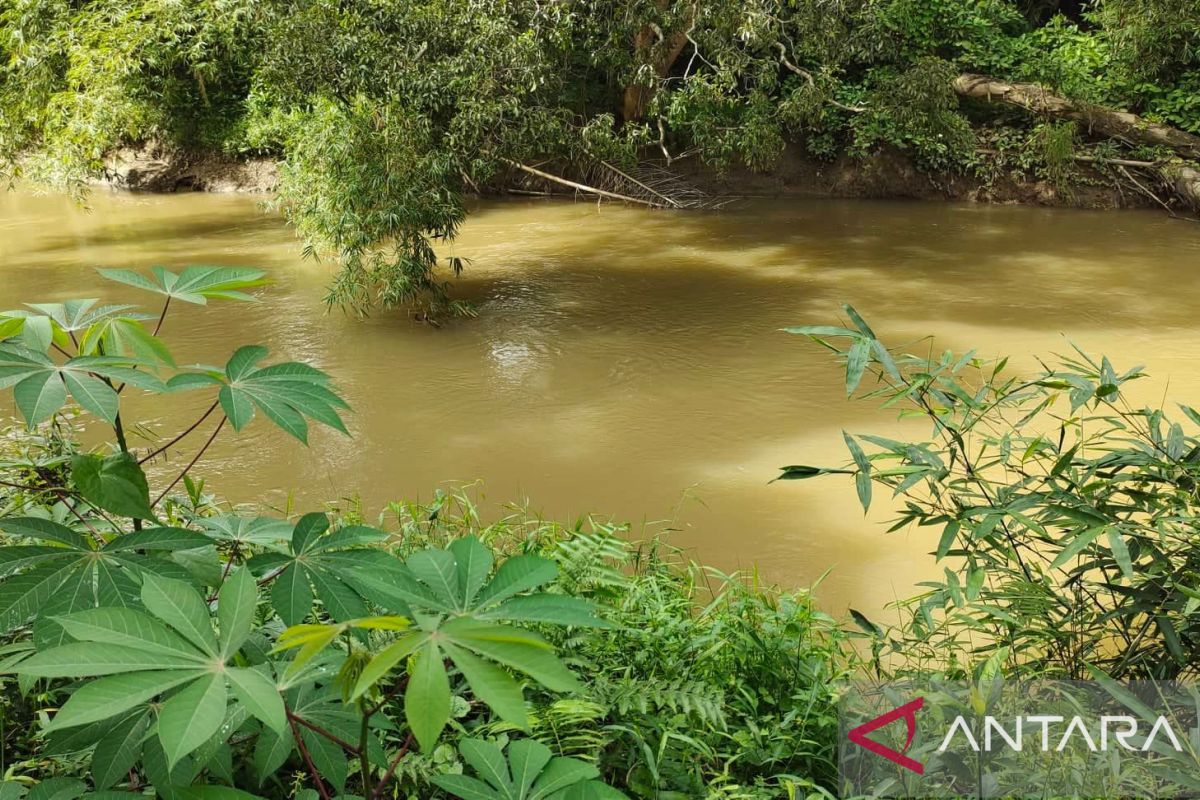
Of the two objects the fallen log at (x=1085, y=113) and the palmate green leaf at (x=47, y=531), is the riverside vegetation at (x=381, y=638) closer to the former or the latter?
the palmate green leaf at (x=47, y=531)

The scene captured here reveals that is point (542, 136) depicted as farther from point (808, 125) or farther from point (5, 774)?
point (5, 774)

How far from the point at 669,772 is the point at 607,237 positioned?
997 centimetres

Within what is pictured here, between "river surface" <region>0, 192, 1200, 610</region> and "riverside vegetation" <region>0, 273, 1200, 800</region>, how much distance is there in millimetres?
1865

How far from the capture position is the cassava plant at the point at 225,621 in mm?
991

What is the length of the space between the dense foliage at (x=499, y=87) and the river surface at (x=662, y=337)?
2.68 feet

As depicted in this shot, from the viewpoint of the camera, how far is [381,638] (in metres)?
1.98

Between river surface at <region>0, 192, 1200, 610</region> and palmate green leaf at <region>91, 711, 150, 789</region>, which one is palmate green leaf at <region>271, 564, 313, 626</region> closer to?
palmate green leaf at <region>91, 711, 150, 789</region>

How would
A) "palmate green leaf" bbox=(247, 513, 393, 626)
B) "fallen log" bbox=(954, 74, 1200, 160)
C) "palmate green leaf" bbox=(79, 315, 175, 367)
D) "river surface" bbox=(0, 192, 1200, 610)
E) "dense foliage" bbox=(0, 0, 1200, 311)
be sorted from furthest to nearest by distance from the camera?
"fallen log" bbox=(954, 74, 1200, 160)
"dense foliage" bbox=(0, 0, 1200, 311)
"river surface" bbox=(0, 192, 1200, 610)
"palmate green leaf" bbox=(79, 315, 175, 367)
"palmate green leaf" bbox=(247, 513, 393, 626)

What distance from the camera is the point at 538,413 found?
6.24 meters

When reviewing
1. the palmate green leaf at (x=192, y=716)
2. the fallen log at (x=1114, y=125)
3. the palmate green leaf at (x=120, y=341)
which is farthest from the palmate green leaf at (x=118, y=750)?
the fallen log at (x=1114, y=125)

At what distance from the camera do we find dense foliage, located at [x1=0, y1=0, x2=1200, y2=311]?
7734 mm

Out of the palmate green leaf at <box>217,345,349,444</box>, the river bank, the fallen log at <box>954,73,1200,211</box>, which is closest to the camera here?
the palmate green leaf at <box>217,345,349,444</box>

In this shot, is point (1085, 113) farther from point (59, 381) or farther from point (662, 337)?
point (59, 381)

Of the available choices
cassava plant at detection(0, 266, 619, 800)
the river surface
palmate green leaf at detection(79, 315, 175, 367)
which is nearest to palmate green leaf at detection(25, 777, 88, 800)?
cassava plant at detection(0, 266, 619, 800)
